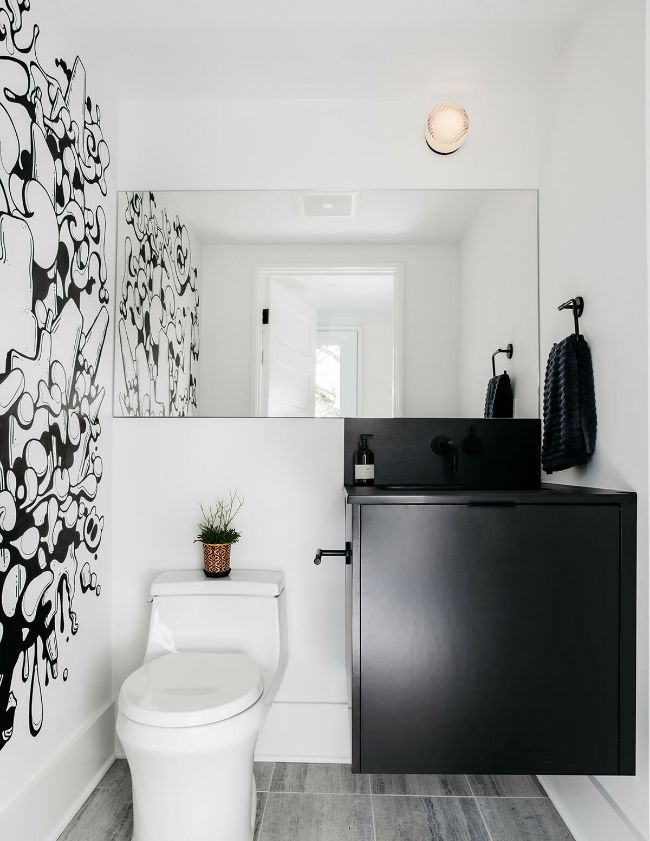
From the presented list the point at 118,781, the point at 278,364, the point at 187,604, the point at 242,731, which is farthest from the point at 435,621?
the point at 118,781

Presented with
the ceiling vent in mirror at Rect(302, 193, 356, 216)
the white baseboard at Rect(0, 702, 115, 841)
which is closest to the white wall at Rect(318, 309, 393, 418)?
the ceiling vent in mirror at Rect(302, 193, 356, 216)

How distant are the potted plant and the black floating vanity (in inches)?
27.1

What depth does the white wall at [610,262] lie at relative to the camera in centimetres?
140

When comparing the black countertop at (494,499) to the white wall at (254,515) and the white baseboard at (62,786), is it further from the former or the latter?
the white baseboard at (62,786)

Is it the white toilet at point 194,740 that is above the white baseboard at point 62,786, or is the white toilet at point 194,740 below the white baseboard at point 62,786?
above

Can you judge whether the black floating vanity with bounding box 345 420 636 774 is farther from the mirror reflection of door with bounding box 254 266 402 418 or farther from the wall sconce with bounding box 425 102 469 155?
the wall sconce with bounding box 425 102 469 155

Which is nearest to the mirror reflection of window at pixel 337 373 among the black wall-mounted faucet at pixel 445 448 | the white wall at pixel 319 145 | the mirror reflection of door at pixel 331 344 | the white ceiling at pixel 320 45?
the mirror reflection of door at pixel 331 344

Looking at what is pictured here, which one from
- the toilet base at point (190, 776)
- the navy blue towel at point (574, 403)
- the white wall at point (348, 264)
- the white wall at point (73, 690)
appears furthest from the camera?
the white wall at point (348, 264)

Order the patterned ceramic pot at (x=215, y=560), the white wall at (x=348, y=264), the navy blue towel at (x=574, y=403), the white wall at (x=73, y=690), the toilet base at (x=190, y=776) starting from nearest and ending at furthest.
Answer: the toilet base at (x=190, y=776) → the white wall at (x=73, y=690) → the navy blue towel at (x=574, y=403) → the patterned ceramic pot at (x=215, y=560) → the white wall at (x=348, y=264)

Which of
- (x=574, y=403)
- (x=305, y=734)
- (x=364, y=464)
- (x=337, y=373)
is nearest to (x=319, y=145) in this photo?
(x=337, y=373)

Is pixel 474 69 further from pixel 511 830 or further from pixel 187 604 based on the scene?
pixel 511 830

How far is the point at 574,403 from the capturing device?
163 centimetres

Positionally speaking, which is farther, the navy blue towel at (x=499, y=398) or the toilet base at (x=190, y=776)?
the navy blue towel at (x=499, y=398)

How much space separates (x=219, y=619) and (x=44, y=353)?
37.8 inches
